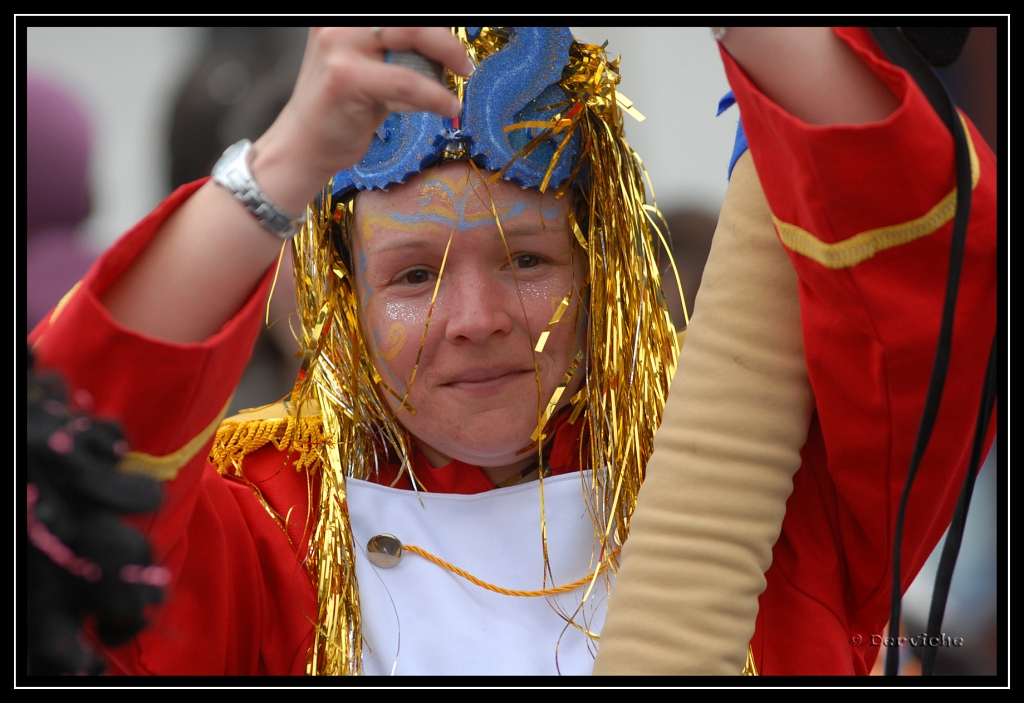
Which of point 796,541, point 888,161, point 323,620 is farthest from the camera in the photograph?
point 323,620

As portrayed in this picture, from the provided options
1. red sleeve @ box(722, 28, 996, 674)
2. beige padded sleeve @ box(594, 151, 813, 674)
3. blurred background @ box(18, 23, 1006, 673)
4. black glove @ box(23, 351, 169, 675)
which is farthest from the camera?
blurred background @ box(18, 23, 1006, 673)

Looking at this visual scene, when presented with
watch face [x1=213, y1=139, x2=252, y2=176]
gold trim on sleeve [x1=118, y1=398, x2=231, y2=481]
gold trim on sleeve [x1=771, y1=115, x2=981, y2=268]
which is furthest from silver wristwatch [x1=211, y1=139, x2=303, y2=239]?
gold trim on sleeve [x1=771, y1=115, x2=981, y2=268]

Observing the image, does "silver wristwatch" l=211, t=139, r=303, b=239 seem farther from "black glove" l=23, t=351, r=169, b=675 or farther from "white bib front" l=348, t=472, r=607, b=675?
"white bib front" l=348, t=472, r=607, b=675

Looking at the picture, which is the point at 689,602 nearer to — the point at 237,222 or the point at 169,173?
the point at 237,222

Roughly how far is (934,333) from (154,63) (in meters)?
2.75

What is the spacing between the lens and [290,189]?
102cm

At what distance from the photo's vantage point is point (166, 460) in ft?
3.40

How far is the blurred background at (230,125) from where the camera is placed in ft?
8.02

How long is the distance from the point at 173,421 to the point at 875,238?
717mm

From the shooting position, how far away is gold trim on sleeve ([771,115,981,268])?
978 mm

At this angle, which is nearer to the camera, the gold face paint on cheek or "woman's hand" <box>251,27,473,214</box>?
"woman's hand" <box>251,27,473,214</box>

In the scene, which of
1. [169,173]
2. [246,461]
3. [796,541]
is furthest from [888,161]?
[169,173]

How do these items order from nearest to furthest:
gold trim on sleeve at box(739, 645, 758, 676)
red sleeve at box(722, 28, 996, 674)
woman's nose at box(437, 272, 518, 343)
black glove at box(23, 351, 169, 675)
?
black glove at box(23, 351, 169, 675), red sleeve at box(722, 28, 996, 674), gold trim on sleeve at box(739, 645, 758, 676), woman's nose at box(437, 272, 518, 343)

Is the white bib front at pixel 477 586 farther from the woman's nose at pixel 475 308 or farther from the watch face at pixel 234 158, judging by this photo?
the watch face at pixel 234 158
